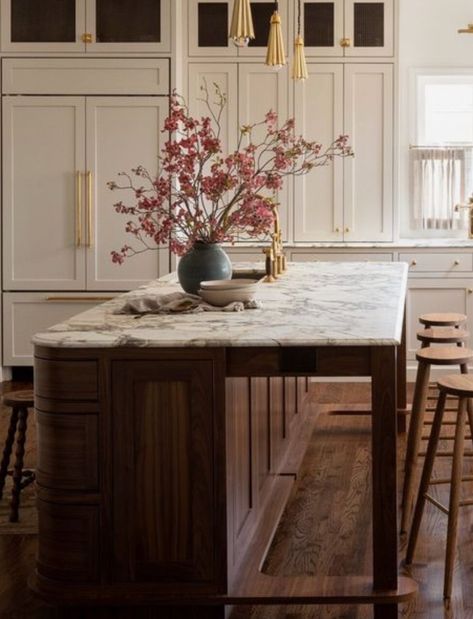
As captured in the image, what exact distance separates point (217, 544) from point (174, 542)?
0.11m

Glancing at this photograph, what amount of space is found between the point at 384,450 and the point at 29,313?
452cm

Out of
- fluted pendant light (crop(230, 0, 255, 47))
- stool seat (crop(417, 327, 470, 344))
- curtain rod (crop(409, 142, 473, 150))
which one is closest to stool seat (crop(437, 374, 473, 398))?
stool seat (crop(417, 327, 470, 344))

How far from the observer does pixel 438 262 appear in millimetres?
6992

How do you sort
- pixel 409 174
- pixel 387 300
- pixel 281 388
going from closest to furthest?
1. pixel 387 300
2. pixel 281 388
3. pixel 409 174

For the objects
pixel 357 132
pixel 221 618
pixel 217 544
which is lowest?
pixel 221 618

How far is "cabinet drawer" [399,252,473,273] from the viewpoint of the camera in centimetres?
698

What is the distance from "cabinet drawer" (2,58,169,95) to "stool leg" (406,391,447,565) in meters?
3.96

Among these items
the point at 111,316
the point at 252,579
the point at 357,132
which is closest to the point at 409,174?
the point at 357,132

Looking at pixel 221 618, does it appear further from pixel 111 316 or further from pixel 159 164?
pixel 159 164

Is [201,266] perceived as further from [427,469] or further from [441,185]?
[441,185]

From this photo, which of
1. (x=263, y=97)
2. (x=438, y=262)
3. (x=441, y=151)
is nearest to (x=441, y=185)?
(x=441, y=151)

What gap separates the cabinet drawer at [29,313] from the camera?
7082mm

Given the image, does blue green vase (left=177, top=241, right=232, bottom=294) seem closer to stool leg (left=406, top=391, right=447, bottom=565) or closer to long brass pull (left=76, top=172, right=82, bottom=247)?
stool leg (left=406, top=391, right=447, bottom=565)

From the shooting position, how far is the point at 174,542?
2980 millimetres
